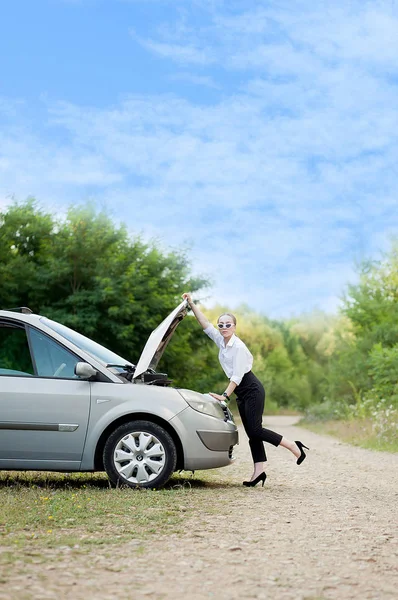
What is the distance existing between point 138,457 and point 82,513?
1.69 m

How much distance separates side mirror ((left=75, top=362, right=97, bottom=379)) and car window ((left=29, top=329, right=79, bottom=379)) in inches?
10.8

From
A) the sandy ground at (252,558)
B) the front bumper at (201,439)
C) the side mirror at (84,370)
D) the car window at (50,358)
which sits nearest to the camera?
the sandy ground at (252,558)

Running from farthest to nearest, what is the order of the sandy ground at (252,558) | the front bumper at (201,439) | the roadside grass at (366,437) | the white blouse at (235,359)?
the roadside grass at (366,437) < the white blouse at (235,359) < the front bumper at (201,439) < the sandy ground at (252,558)

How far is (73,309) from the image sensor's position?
34406 millimetres

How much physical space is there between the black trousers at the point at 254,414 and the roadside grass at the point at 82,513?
61 centimetres

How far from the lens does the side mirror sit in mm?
8734

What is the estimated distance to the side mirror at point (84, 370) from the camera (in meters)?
8.73

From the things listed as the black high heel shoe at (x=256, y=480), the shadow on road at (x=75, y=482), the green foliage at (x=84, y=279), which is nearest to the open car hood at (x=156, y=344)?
the shadow on road at (x=75, y=482)

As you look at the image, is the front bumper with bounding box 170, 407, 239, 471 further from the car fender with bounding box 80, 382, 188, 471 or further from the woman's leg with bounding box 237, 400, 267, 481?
the woman's leg with bounding box 237, 400, 267, 481

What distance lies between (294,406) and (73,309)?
48.6 meters

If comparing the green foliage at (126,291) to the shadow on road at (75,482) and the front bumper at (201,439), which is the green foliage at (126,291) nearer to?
the shadow on road at (75,482)

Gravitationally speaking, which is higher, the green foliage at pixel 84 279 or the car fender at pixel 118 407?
the green foliage at pixel 84 279

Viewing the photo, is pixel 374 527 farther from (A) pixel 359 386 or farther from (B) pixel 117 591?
(A) pixel 359 386

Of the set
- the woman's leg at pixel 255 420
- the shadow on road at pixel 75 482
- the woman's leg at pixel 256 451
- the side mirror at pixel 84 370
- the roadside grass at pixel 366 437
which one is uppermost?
the side mirror at pixel 84 370
